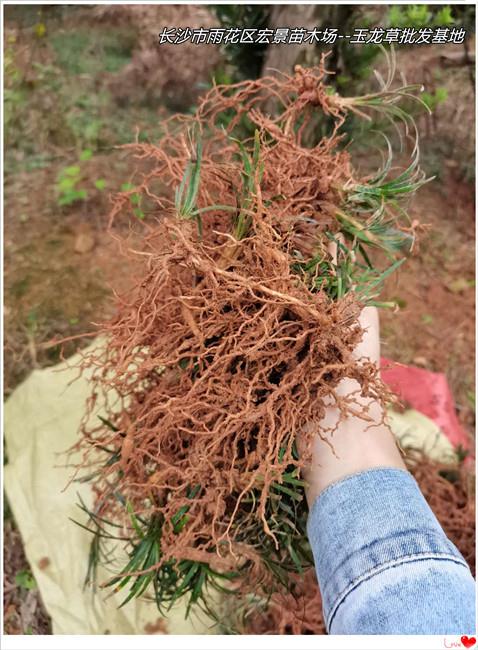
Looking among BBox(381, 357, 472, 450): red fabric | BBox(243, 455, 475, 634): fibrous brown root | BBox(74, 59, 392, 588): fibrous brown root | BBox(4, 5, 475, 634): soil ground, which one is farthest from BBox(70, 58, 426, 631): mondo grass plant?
BBox(4, 5, 475, 634): soil ground

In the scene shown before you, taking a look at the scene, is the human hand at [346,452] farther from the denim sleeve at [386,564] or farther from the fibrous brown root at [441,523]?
the fibrous brown root at [441,523]

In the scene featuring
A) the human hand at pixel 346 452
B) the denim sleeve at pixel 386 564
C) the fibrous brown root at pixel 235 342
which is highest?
the fibrous brown root at pixel 235 342

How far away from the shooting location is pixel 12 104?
6.62 ft

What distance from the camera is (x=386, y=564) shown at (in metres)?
0.59

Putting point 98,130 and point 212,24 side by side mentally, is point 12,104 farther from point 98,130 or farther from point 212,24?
point 212,24

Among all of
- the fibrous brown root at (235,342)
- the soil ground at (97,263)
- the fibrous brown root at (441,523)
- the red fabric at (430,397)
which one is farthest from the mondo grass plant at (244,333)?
the soil ground at (97,263)

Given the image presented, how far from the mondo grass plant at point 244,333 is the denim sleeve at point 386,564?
72 millimetres

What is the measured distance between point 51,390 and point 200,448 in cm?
90

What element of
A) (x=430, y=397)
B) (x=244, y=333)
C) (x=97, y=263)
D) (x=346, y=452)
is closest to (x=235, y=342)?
(x=244, y=333)

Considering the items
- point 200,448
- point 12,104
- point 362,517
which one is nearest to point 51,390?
point 200,448

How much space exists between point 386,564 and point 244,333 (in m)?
0.31

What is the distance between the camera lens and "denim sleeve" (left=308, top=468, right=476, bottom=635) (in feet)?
1.80

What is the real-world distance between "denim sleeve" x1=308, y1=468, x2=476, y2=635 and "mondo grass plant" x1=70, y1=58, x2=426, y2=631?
0.07m

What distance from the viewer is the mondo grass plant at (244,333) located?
24.8 inches
